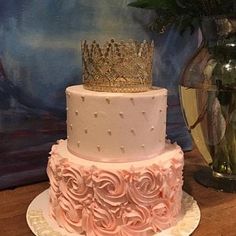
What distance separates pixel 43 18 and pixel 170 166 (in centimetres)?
48

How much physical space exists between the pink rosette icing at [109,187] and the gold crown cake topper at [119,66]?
0.54ft

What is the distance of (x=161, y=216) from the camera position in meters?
0.74

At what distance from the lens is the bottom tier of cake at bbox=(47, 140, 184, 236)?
69cm

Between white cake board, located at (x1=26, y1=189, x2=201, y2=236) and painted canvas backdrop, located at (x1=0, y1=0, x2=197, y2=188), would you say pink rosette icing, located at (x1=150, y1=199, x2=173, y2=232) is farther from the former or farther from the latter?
painted canvas backdrop, located at (x1=0, y1=0, x2=197, y2=188)

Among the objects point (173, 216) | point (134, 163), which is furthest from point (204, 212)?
point (134, 163)

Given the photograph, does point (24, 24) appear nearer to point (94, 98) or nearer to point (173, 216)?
point (94, 98)

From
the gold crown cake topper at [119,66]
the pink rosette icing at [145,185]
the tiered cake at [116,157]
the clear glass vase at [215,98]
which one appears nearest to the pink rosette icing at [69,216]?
the tiered cake at [116,157]

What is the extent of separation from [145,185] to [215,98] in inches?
13.1

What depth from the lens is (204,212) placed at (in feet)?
2.71

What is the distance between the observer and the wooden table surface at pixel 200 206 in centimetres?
75

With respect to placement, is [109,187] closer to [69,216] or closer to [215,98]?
[69,216]

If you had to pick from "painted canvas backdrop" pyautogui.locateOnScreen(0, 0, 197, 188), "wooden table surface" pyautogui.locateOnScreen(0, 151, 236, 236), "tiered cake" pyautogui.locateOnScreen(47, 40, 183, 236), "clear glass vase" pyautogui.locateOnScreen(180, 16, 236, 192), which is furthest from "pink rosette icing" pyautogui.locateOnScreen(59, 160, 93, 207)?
"clear glass vase" pyautogui.locateOnScreen(180, 16, 236, 192)

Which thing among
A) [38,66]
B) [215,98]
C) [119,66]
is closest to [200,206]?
[215,98]

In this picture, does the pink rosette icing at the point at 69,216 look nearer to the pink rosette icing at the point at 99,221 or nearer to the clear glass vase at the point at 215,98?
the pink rosette icing at the point at 99,221
